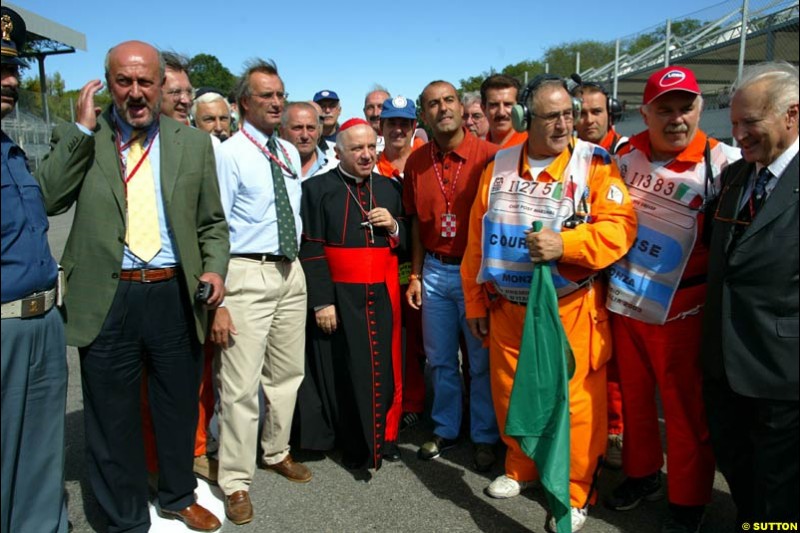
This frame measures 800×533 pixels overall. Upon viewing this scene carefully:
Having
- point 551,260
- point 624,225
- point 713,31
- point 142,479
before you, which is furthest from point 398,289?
point 713,31

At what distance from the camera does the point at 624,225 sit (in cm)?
304

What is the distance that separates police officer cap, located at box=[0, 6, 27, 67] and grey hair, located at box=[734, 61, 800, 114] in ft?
9.84

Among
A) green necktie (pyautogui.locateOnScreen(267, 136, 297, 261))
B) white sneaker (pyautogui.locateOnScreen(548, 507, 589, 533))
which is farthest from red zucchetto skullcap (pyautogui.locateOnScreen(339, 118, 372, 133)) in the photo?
white sneaker (pyautogui.locateOnScreen(548, 507, 589, 533))

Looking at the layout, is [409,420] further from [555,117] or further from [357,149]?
[555,117]

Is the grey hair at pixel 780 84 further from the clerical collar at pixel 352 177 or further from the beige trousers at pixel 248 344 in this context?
the beige trousers at pixel 248 344

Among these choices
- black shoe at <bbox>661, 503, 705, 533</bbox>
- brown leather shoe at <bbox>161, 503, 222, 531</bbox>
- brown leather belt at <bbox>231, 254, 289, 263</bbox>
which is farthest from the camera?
brown leather belt at <bbox>231, 254, 289, 263</bbox>

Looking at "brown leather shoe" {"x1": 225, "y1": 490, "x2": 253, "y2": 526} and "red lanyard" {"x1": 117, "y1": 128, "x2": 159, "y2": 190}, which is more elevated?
"red lanyard" {"x1": 117, "y1": 128, "x2": 159, "y2": 190}

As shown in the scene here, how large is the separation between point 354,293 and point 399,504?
1272 mm

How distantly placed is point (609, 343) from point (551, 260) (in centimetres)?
62

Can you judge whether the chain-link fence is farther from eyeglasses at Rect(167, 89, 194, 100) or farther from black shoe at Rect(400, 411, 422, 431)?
black shoe at Rect(400, 411, 422, 431)

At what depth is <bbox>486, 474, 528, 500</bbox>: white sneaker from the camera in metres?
3.52

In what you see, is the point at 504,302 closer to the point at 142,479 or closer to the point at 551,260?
the point at 551,260

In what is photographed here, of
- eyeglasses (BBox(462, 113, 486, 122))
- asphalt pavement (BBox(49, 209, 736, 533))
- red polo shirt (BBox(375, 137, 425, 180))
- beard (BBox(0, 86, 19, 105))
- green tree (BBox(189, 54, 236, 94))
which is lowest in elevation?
asphalt pavement (BBox(49, 209, 736, 533))

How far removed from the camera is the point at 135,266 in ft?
9.75
